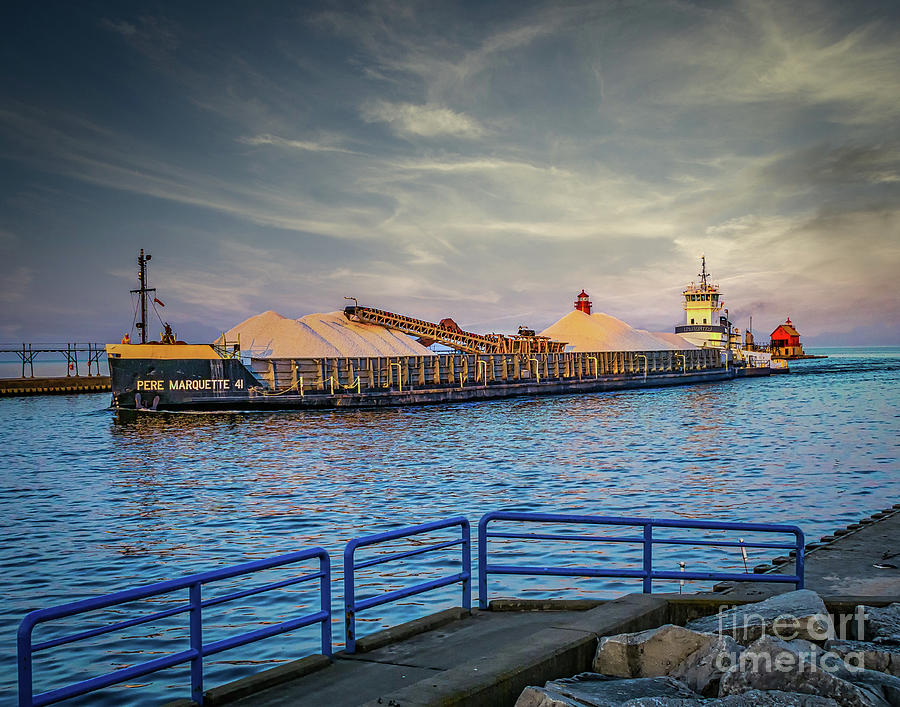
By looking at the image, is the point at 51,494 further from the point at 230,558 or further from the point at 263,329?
the point at 263,329

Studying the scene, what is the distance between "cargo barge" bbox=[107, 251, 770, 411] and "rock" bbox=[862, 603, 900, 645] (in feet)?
141

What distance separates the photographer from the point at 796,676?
557 cm

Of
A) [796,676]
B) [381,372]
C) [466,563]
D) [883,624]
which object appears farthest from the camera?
[381,372]

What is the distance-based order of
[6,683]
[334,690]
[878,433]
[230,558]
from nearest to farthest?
[334,690]
[6,683]
[230,558]
[878,433]

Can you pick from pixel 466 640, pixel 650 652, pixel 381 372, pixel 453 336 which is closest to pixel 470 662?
pixel 466 640

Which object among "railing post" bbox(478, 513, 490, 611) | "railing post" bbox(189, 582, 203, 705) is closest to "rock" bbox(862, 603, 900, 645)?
"railing post" bbox(478, 513, 490, 611)

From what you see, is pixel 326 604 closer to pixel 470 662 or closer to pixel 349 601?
pixel 349 601

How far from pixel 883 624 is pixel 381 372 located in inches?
2305

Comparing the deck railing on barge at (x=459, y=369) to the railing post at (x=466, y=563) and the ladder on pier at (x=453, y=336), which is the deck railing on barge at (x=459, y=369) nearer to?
the ladder on pier at (x=453, y=336)

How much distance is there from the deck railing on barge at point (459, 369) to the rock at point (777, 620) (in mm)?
47107

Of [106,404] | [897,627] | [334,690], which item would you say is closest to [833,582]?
[897,627]

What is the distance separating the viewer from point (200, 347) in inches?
1843

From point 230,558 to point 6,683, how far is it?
5.47 m

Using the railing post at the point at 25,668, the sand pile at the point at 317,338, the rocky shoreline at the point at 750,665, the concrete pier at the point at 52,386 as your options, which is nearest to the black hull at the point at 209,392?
the sand pile at the point at 317,338
